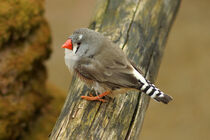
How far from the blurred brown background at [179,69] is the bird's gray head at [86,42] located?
2848mm

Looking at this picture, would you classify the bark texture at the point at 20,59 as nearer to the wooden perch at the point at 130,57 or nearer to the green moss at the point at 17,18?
the green moss at the point at 17,18

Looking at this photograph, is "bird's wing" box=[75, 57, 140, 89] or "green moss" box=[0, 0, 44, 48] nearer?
"bird's wing" box=[75, 57, 140, 89]

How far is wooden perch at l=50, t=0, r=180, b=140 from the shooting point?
296cm

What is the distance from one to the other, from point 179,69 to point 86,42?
4728 mm

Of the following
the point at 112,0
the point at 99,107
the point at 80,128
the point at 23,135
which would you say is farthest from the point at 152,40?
the point at 23,135

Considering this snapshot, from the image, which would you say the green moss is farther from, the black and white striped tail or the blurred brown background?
the black and white striped tail

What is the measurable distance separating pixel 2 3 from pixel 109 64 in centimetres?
186

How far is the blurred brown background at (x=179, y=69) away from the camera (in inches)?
269

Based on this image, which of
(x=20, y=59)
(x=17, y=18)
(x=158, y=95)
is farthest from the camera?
(x=20, y=59)

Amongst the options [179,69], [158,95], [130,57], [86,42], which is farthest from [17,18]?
[179,69]

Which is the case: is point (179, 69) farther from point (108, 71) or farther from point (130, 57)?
point (108, 71)

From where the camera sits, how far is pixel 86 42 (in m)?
3.43

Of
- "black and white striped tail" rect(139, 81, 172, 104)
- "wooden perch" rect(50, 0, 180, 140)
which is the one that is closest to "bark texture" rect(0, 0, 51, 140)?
"wooden perch" rect(50, 0, 180, 140)

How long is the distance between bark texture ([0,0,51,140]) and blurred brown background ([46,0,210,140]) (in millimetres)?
1478
